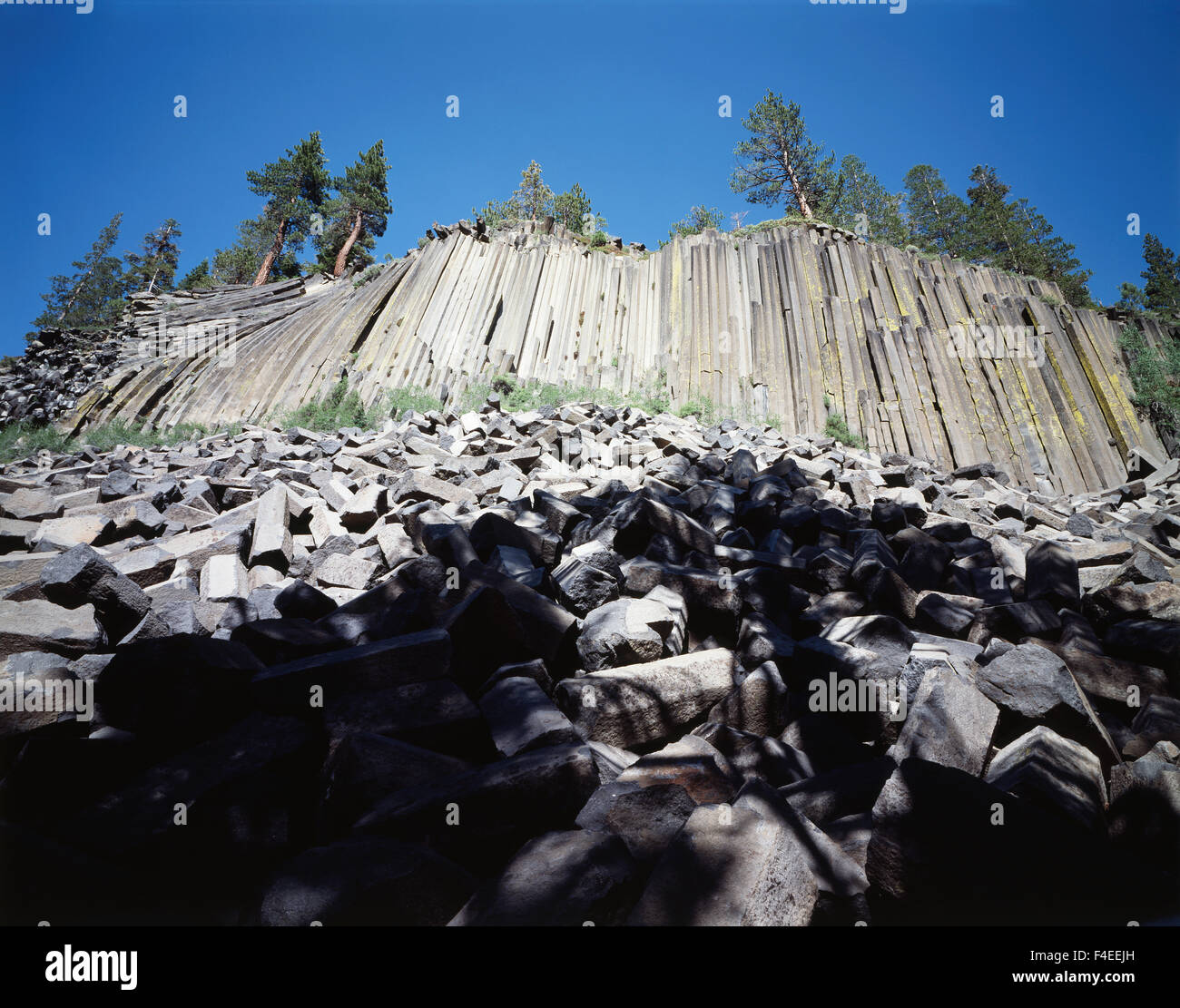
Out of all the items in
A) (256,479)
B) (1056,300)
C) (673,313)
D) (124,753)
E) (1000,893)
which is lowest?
(1000,893)

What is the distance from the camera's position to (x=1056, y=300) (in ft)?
37.6

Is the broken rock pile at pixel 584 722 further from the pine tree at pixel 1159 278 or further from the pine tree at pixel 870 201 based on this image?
the pine tree at pixel 1159 278

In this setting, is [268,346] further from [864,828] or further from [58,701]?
[864,828]

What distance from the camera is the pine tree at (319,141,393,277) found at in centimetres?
2812

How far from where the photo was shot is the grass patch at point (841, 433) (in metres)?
10.4

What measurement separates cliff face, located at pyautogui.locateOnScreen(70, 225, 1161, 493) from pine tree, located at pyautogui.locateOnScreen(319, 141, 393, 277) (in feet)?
47.4

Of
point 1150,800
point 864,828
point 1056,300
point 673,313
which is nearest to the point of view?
point 864,828

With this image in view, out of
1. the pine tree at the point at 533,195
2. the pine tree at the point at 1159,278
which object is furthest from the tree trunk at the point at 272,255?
the pine tree at the point at 1159,278

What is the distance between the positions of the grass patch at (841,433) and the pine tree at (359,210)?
25672 mm

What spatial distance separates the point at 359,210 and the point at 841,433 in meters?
28.1

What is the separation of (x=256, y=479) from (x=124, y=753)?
438cm

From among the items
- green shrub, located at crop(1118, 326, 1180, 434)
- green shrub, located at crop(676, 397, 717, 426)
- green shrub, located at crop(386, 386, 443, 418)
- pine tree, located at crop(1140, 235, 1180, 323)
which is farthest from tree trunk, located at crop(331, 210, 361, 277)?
pine tree, located at crop(1140, 235, 1180, 323)
